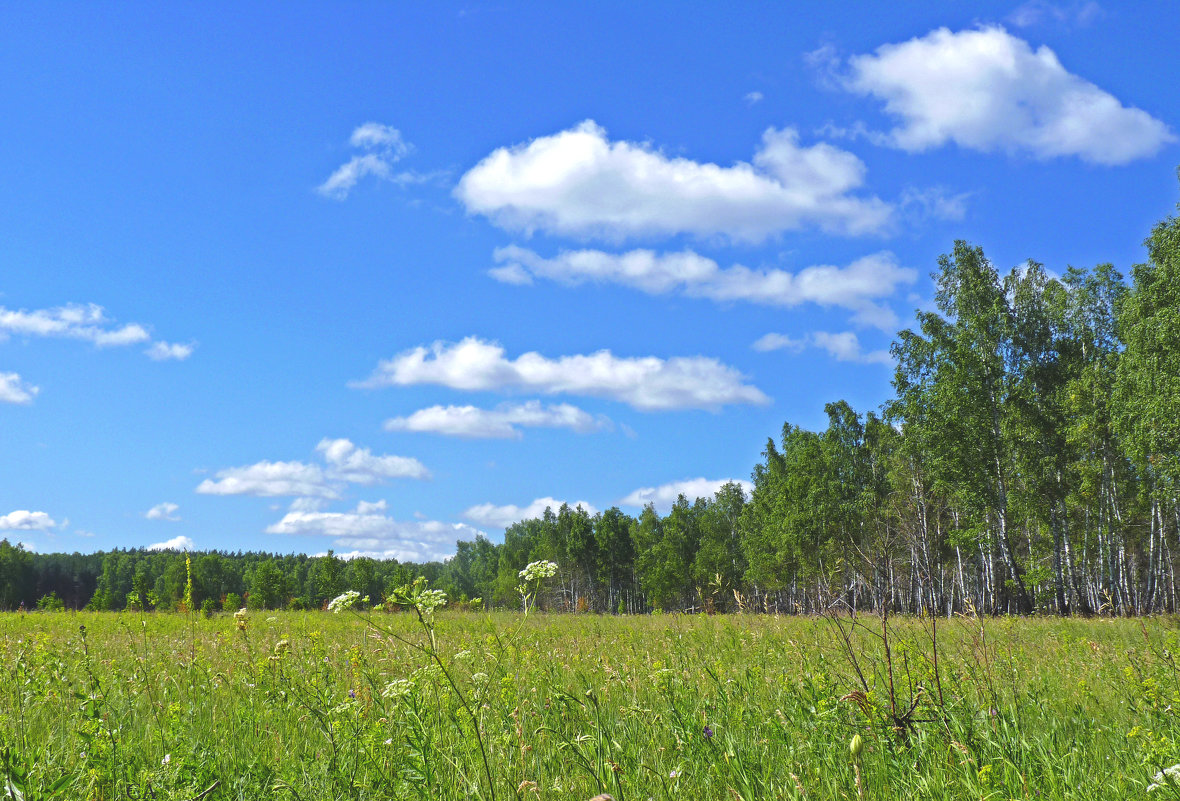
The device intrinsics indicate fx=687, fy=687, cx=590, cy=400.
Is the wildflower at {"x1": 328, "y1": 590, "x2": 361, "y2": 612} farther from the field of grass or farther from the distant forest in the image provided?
the distant forest

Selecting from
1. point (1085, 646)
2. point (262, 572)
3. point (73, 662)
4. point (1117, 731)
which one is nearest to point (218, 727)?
point (73, 662)

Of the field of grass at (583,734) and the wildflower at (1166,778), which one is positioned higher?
the wildflower at (1166,778)

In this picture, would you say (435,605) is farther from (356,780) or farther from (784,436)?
(784,436)

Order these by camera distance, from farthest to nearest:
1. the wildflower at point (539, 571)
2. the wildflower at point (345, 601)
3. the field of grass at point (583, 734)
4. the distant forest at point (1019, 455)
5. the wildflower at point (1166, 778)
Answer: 1. the distant forest at point (1019, 455)
2. the field of grass at point (583, 734)
3. the wildflower at point (539, 571)
4. the wildflower at point (345, 601)
5. the wildflower at point (1166, 778)

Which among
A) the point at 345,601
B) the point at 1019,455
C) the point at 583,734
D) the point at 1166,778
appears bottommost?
the point at 583,734

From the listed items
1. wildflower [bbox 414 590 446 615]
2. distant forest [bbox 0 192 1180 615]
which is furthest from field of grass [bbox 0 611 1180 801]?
distant forest [bbox 0 192 1180 615]

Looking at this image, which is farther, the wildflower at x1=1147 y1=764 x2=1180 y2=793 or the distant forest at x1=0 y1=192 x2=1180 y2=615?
the distant forest at x1=0 y1=192 x2=1180 y2=615

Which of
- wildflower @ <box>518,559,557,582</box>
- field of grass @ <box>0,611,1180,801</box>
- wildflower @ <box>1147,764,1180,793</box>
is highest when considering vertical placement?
wildflower @ <box>518,559,557,582</box>

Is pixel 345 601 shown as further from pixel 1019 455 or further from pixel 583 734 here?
pixel 1019 455

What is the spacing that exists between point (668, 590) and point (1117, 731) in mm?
62544

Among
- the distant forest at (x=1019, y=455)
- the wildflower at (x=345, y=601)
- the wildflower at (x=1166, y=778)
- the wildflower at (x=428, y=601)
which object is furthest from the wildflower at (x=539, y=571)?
the distant forest at (x=1019, y=455)

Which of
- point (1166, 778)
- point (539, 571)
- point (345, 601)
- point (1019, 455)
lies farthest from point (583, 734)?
point (1019, 455)

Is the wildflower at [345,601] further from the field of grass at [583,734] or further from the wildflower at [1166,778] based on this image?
the wildflower at [1166,778]

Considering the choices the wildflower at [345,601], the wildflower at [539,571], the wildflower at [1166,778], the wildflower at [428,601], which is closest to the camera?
the wildflower at [1166,778]
